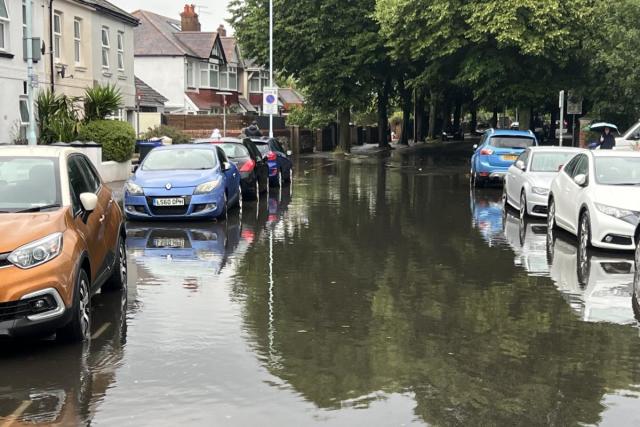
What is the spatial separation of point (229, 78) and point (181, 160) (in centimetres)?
5121

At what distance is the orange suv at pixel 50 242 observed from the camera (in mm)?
6055

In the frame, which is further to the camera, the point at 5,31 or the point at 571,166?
the point at 5,31

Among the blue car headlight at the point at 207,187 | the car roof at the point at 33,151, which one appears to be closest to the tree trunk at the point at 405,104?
the blue car headlight at the point at 207,187

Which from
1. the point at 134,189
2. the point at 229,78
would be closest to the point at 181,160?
the point at 134,189

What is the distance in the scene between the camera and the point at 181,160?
52.7 ft

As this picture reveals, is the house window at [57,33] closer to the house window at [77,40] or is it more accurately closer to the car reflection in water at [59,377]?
the house window at [77,40]

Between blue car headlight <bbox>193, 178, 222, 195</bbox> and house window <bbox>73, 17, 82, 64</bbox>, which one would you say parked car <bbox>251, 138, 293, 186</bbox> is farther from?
house window <bbox>73, 17, 82, 64</bbox>

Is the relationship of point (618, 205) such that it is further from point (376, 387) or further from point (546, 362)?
point (376, 387)

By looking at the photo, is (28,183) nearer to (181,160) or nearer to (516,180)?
(181,160)

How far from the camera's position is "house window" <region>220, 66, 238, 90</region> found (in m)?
64.4

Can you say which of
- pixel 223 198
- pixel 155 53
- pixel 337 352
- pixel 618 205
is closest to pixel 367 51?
pixel 155 53

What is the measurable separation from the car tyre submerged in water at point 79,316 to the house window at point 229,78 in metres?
58.3

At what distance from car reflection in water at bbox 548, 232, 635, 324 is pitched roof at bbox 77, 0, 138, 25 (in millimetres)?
23594

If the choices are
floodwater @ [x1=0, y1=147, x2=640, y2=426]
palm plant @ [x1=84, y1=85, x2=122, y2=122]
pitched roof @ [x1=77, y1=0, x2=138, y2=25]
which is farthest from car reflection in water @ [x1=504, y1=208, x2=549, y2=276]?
pitched roof @ [x1=77, y1=0, x2=138, y2=25]
